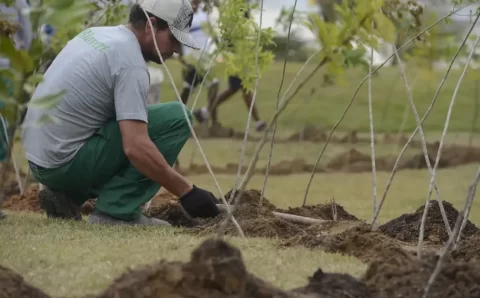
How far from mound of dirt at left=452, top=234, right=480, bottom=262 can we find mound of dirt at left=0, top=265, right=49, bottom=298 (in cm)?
177

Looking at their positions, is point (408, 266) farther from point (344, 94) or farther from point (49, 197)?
point (344, 94)

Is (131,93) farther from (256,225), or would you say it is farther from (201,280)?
(201,280)

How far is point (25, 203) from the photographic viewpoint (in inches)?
→ 269

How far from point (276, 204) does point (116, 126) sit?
3.01m

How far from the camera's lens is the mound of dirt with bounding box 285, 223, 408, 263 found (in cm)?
411

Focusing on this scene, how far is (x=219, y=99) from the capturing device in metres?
12.2

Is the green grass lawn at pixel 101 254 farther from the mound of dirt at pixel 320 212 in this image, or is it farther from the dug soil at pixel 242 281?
the mound of dirt at pixel 320 212

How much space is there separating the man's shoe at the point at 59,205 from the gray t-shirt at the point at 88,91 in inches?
11.1

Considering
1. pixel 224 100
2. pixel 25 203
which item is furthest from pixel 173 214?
pixel 224 100

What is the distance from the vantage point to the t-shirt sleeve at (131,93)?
15.8 feet

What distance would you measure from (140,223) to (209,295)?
2.27 m

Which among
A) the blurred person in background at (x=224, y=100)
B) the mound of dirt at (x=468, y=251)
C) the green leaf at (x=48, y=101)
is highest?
the green leaf at (x=48, y=101)

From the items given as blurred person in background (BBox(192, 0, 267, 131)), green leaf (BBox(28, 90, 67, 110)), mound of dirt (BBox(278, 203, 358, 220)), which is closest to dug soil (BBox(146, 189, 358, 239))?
mound of dirt (BBox(278, 203, 358, 220))

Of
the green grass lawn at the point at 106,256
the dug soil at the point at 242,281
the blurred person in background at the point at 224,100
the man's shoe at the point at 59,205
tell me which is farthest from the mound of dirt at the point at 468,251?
the blurred person in background at the point at 224,100
